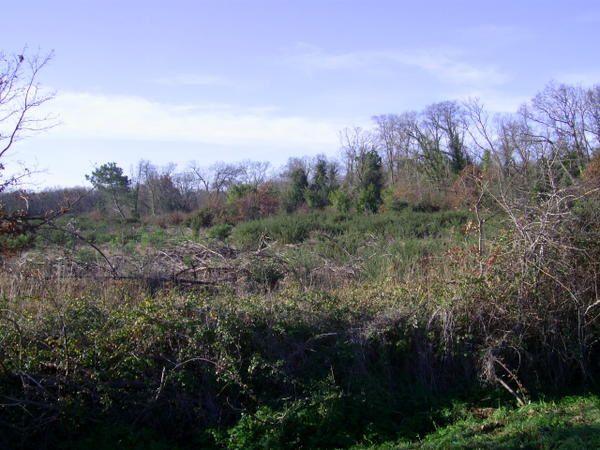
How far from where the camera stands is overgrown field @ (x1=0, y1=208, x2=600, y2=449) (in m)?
7.33

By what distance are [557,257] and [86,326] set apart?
21.5 feet

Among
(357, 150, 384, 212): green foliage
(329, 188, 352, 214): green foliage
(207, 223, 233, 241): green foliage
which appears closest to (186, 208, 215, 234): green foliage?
(207, 223, 233, 241): green foliage

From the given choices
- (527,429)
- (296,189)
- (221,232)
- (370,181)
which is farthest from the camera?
(370,181)

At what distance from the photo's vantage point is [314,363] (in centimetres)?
840

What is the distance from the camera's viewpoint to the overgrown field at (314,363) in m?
7.33

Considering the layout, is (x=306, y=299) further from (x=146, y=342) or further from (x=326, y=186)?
(x=326, y=186)

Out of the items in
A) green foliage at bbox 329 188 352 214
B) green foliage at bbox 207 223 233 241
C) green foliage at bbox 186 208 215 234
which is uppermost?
green foliage at bbox 329 188 352 214

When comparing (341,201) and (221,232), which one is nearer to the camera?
(221,232)

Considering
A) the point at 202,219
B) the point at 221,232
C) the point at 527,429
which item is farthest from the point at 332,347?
the point at 202,219

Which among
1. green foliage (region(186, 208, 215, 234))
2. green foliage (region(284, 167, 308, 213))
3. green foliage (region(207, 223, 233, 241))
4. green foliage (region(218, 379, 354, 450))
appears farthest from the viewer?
green foliage (region(284, 167, 308, 213))

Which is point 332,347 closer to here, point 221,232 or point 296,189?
point 221,232

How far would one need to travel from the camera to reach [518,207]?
10.1m

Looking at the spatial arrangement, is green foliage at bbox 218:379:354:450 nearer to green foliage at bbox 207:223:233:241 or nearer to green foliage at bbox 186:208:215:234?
green foliage at bbox 207:223:233:241

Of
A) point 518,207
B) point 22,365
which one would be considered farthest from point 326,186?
point 22,365
